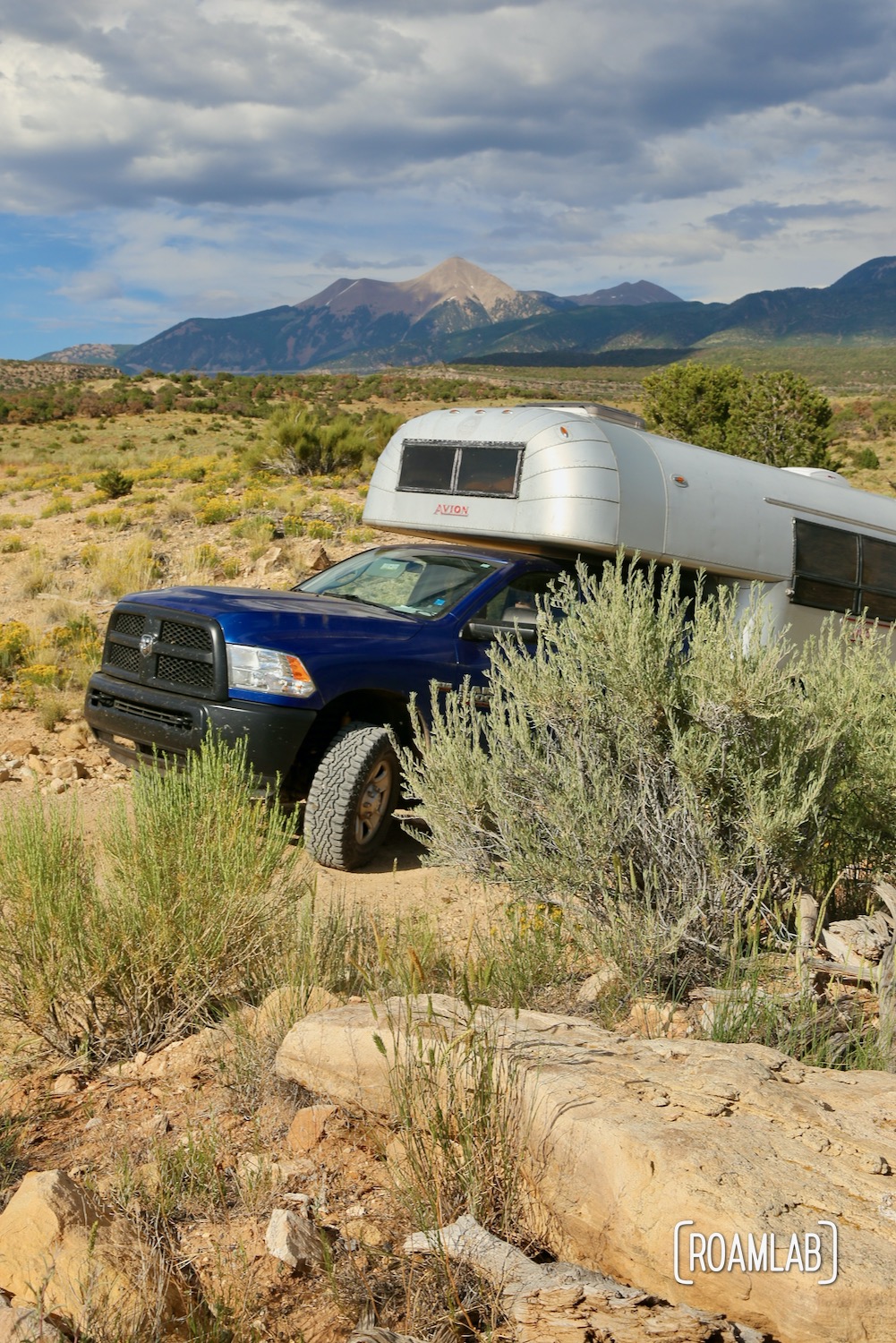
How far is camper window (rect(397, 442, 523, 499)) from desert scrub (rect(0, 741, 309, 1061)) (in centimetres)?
398

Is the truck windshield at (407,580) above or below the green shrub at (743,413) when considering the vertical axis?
below

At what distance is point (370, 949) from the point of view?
413 cm

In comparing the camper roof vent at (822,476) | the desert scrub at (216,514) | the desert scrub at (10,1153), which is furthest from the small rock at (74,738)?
the desert scrub at (216,514)

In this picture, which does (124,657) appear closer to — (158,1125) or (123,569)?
(158,1125)

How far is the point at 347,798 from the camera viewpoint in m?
5.59

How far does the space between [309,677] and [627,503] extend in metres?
2.71

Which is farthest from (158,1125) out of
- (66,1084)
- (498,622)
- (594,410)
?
(594,410)

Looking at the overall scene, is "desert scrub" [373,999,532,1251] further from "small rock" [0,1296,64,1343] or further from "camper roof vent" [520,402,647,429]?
"camper roof vent" [520,402,647,429]

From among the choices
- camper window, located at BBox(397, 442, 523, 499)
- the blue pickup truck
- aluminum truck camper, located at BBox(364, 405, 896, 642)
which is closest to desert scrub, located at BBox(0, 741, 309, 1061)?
the blue pickup truck

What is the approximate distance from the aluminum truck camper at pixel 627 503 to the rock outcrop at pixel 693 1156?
442cm

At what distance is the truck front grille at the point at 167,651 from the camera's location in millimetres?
5652

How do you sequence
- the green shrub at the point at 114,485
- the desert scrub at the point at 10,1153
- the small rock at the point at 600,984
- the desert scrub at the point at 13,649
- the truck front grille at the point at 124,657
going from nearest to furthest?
the desert scrub at the point at 10,1153
the small rock at the point at 600,984
the truck front grille at the point at 124,657
the desert scrub at the point at 13,649
the green shrub at the point at 114,485

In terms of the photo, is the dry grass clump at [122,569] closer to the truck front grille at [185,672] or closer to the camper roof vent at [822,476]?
the truck front grille at [185,672]

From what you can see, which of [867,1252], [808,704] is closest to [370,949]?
[808,704]
